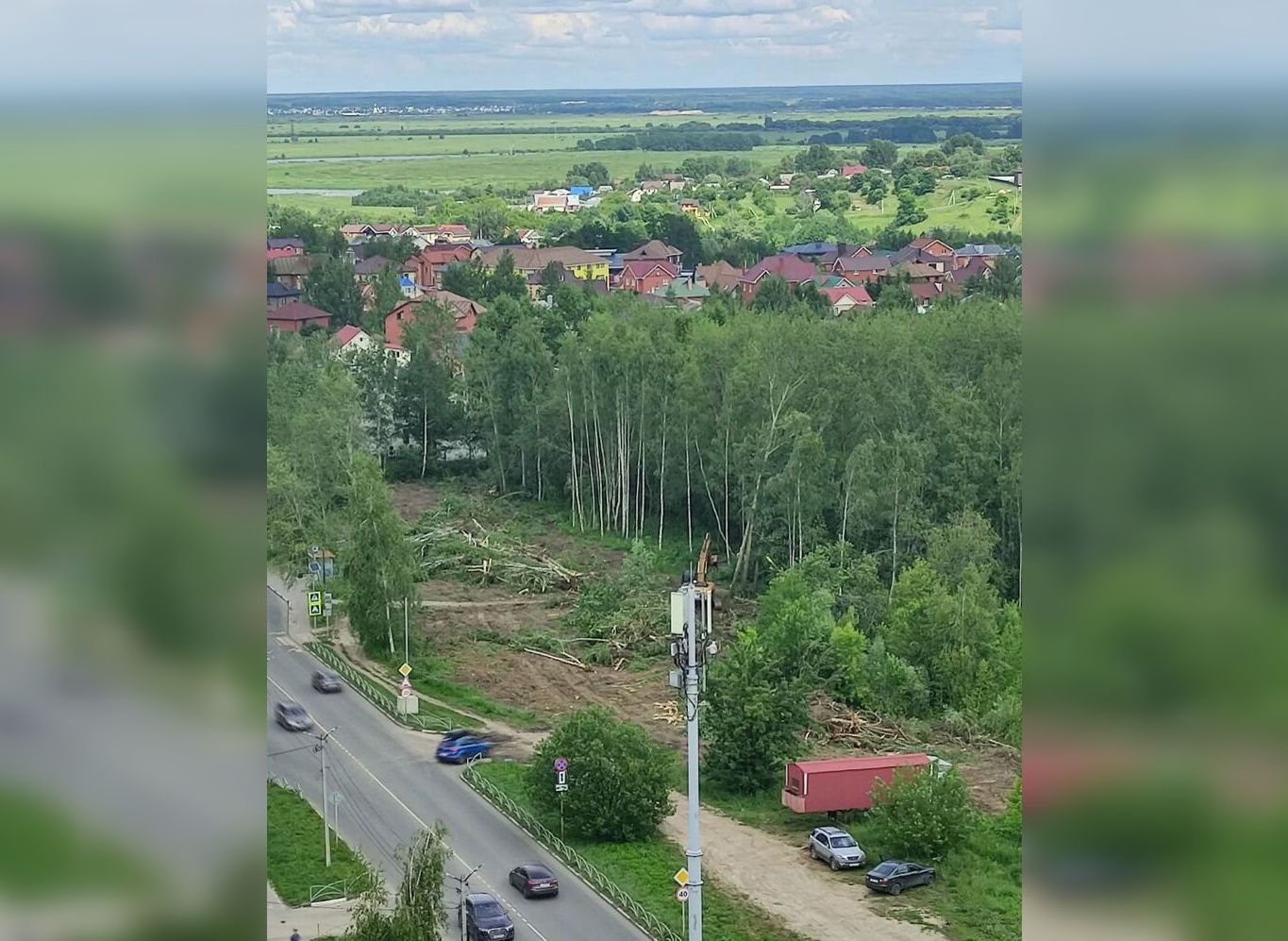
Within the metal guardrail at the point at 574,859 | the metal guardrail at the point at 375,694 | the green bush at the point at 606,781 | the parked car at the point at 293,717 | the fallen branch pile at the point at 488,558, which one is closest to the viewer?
the metal guardrail at the point at 574,859

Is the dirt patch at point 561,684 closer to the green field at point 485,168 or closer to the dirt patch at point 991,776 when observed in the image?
the dirt patch at point 991,776

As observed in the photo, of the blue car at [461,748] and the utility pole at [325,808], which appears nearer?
the utility pole at [325,808]

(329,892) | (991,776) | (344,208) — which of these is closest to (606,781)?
(329,892)

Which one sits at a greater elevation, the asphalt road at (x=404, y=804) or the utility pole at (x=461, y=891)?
the utility pole at (x=461, y=891)

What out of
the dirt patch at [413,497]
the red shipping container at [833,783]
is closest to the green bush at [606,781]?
the red shipping container at [833,783]

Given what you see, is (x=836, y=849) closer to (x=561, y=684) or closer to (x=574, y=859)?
(x=574, y=859)
